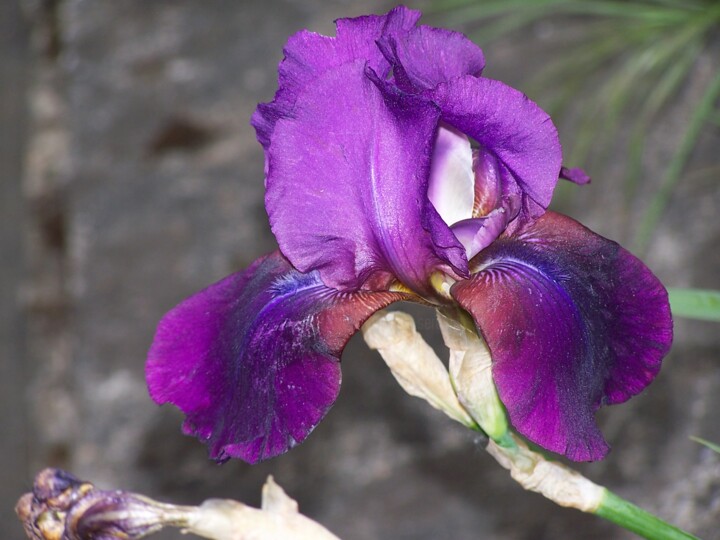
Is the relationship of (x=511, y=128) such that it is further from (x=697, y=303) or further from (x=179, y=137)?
(x=179, y=137)

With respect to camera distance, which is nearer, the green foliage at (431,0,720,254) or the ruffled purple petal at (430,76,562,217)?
the ruffled purple petal at (430,76,562,217)

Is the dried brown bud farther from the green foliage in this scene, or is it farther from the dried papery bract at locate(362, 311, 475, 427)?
the green foliage

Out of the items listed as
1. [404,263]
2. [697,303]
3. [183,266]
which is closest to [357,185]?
[404,263]

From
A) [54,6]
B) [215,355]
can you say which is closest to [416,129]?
[215,355]

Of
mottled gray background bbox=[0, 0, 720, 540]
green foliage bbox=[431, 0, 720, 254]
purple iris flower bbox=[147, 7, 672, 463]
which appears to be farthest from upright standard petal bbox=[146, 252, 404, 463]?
mottled gray background bbox=[0, 0, 720, 540]

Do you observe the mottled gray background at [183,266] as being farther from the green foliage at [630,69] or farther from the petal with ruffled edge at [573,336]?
the petal with ruffled edge at [573,336]

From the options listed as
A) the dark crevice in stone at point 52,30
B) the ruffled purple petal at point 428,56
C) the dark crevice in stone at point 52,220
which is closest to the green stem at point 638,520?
the ruffled purple petal at point 428,56
